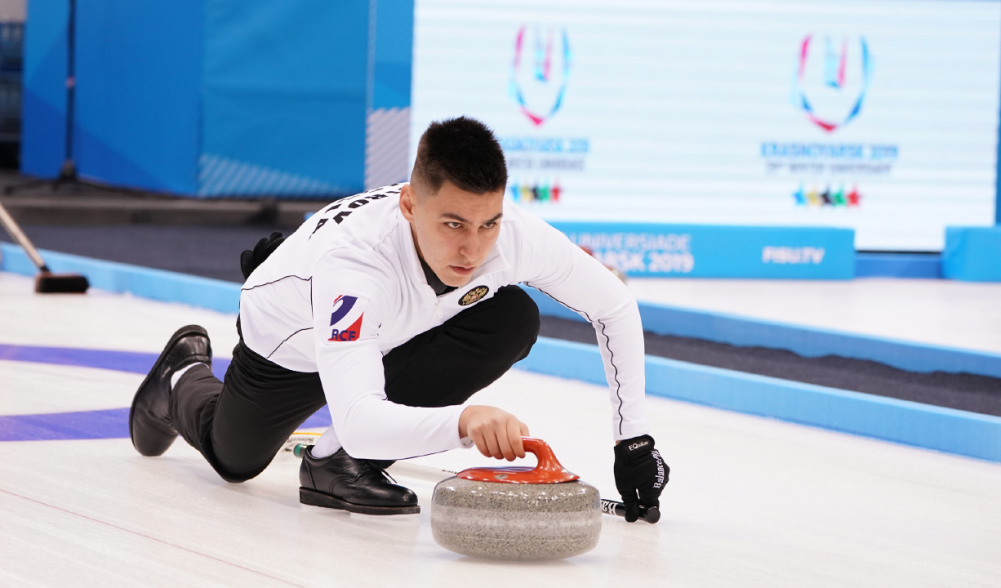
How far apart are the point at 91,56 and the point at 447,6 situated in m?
6.32

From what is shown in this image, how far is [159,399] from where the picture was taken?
2.55m

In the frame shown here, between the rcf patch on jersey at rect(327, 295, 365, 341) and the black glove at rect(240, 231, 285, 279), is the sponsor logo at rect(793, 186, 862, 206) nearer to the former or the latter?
the black glove at rect(240, 231, 285, 279)

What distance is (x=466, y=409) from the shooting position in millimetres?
1759

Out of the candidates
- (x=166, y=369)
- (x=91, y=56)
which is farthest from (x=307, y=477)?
(x=91, y=56)

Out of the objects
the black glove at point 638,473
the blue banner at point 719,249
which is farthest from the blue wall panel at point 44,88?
the black glove at point 638,473

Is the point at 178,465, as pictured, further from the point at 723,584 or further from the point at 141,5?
the point at 141,5

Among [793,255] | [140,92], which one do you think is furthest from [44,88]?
[793,255]

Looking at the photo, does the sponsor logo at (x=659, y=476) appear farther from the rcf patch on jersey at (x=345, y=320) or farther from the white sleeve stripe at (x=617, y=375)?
the rcf patch on jersey at (x=345, y=320)

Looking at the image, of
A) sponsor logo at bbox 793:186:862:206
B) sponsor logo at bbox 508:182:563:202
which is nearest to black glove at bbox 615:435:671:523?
sponsor logo at bbox 508:182:563:202

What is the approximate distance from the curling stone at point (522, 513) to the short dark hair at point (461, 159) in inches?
15.6

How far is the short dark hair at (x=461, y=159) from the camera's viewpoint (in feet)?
5.96

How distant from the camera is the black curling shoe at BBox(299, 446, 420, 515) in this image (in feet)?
7.14

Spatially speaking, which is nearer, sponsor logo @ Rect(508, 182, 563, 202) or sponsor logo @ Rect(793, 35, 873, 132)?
sponsor logo @ Rect(508, 182, 563, 202)

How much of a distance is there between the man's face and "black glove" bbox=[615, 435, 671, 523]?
0.48 meters
